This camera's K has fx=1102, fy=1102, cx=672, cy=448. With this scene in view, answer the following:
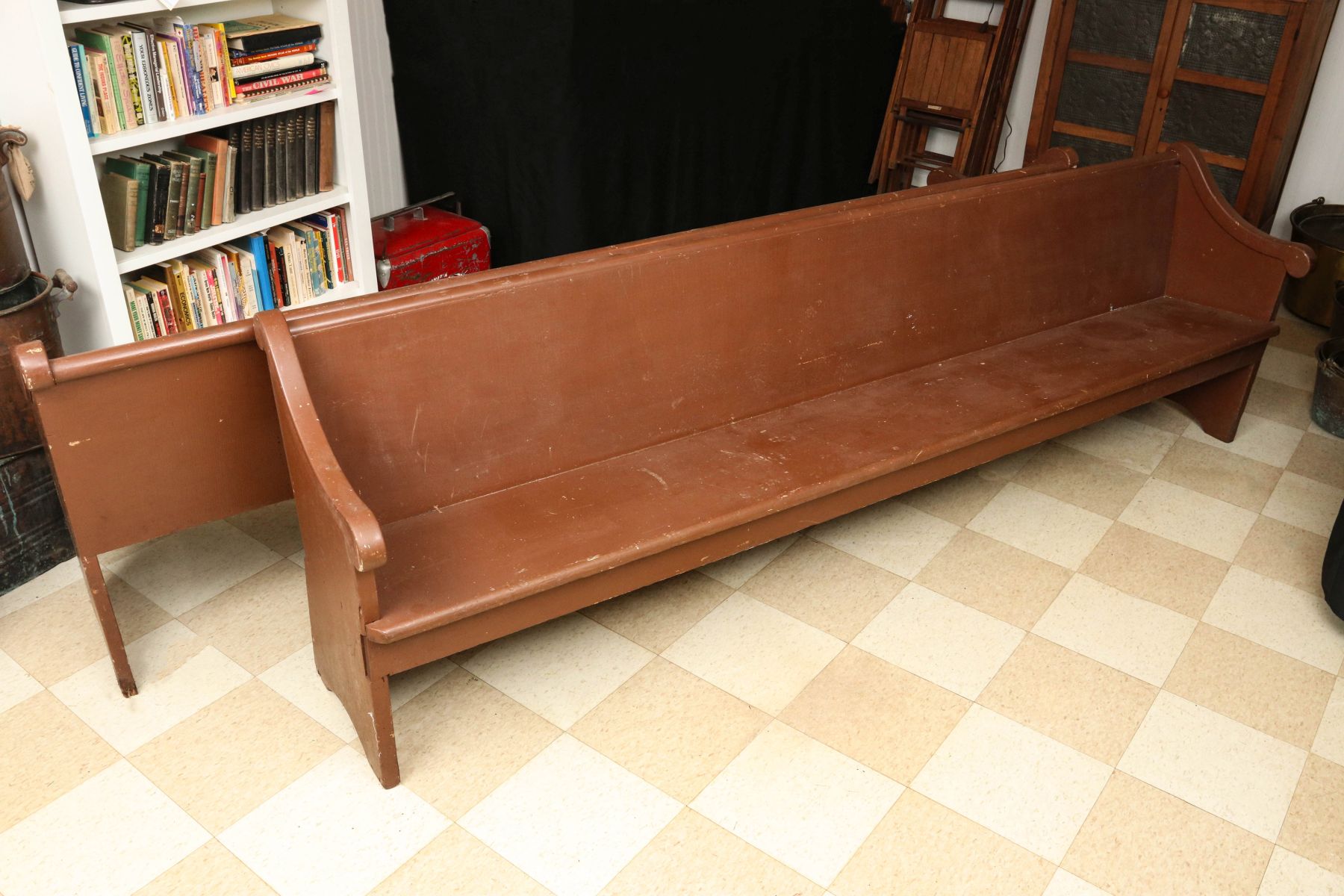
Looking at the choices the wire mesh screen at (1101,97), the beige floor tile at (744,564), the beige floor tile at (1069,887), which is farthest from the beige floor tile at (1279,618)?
the wire mesh screen at (1101,97)

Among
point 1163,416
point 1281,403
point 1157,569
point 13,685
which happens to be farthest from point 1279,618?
point 13,685

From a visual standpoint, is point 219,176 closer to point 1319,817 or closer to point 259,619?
point 259,619

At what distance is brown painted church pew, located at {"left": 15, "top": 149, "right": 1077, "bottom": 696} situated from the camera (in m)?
2.07

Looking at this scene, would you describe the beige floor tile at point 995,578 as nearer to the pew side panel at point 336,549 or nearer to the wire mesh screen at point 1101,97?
the pew side panel at point 336,549

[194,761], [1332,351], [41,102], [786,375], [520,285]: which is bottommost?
[194,761]

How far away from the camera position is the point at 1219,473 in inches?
136

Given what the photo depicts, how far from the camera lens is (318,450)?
1948mm

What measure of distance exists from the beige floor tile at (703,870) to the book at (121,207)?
89.2 inches

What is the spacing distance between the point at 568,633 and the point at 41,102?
1.92 meters

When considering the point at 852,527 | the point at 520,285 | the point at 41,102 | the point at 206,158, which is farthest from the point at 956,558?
the point at 41,102

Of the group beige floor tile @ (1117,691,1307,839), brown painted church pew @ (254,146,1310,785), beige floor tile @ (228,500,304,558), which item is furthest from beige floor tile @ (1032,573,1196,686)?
beige floor tile @ (228,500,304,558)

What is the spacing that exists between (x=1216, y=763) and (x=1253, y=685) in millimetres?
325

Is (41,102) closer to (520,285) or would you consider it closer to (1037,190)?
(520,285)

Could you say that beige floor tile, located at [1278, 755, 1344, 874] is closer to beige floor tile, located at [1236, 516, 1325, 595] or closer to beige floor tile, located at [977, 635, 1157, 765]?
beige floor tile, located at [977, 635, 1157, 765]
